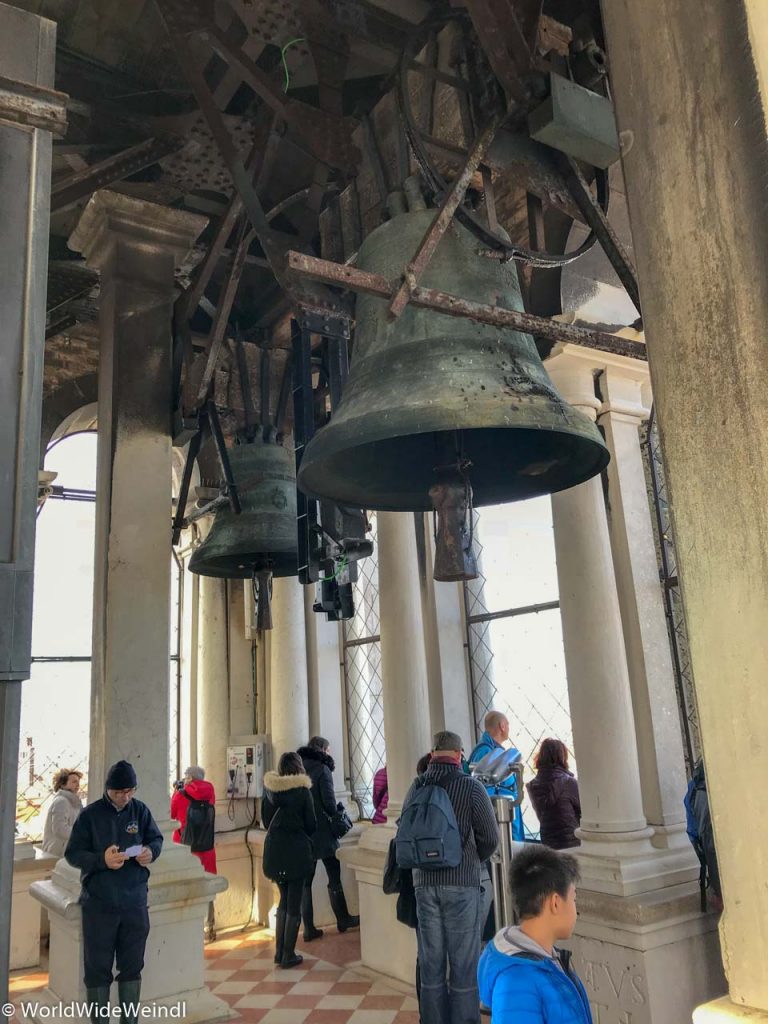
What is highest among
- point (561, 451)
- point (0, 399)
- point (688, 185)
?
point (688, 185)

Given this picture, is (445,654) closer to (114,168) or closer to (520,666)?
(520,666)

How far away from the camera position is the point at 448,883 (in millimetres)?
3613

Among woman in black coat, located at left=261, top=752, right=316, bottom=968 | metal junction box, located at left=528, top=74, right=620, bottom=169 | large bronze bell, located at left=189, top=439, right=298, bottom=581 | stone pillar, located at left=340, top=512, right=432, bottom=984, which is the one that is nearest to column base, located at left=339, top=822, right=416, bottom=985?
stone pillar, located at left=340, top=512, right=432, bottom=984

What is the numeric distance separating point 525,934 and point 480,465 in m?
1.39

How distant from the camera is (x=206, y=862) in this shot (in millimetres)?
6379

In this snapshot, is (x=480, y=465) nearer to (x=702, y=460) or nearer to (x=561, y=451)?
(x=561, y=451)

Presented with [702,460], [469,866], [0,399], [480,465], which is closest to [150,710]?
[469,866]

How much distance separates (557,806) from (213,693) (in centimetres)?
378

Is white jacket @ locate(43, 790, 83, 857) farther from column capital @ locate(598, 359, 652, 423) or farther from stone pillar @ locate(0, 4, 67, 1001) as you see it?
stone pillar @ locate(0, 4, 67, 1001)

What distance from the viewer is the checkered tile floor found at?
14.6 feet

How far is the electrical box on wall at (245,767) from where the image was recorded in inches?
277

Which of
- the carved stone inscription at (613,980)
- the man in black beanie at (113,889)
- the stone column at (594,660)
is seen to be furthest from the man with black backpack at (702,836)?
the man in black beanie at (113,889)

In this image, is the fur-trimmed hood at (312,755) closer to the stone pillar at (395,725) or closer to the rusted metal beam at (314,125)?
the stone pillar at (395,725)

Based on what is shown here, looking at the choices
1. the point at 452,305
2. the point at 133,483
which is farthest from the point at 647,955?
the point at 133,483
